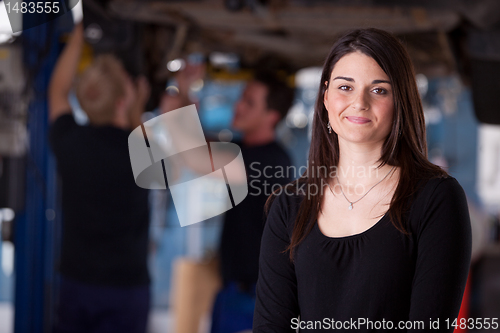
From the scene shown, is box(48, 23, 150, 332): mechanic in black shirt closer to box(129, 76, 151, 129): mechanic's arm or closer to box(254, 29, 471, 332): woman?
box(129, 76, 151, 129): mechanic's arm

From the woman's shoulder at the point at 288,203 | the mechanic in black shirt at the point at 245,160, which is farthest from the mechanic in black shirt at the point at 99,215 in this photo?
the woman's shoulder at the point at 288,203

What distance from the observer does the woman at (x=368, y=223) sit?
909 mm

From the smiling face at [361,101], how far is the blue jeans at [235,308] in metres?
1.46

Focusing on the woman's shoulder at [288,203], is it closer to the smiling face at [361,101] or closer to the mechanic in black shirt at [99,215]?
the smiling face at [361,101]

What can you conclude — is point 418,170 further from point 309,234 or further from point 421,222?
point 309,234

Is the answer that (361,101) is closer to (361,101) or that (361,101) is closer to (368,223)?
(361,101)

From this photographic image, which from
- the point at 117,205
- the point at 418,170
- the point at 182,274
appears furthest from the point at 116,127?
the point at 418,170

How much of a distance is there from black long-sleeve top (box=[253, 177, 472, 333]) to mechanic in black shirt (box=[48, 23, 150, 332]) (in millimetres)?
1158

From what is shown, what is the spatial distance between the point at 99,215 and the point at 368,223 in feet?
4.63

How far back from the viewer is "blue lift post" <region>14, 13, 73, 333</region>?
89.5 inches

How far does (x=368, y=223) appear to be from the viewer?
999 mm

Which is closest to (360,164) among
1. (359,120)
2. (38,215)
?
(359,120)

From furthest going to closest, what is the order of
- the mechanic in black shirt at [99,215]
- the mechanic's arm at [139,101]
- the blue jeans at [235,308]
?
the blue jeans at [235,308] < the mechanic's arm at [139,101] < the mechanic in black shirt at [99,215]

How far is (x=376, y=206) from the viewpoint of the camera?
1.01m
